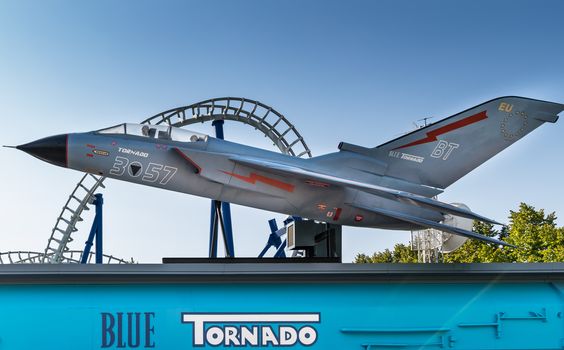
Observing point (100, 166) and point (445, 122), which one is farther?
point (445, 122)

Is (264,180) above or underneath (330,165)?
underneath

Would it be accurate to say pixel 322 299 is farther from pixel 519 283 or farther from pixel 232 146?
pixel 232 146

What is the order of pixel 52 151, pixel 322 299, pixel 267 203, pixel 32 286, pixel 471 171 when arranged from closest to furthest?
1. pixel 32 286
2. pixel 322 299
3. pixel 52 151
4. pixel 267 203
5. pixel 471 171

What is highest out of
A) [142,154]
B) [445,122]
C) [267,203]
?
[445,122]

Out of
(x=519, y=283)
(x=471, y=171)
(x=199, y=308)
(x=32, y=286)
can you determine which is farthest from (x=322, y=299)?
(x=471, y=171)

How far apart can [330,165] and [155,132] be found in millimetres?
3517

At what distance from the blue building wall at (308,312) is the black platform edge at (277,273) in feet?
0.28

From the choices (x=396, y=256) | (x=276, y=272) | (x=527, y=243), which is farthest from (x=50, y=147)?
(x=396, y=256)

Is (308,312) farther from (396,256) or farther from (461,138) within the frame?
(396,256)

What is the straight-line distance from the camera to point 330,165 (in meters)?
12.5

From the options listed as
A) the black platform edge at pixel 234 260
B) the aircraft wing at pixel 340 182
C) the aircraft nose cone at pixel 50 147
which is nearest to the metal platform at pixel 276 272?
the black platform edge at pixel 234 260

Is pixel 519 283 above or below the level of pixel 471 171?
below

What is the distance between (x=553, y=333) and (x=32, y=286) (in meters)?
6.49

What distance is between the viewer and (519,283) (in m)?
8.09
